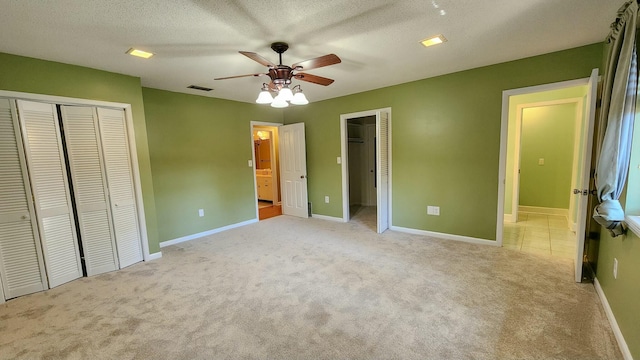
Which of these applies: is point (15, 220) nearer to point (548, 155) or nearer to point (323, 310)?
point (323, 310)

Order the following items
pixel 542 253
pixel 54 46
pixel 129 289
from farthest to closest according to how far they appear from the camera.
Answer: pixel 542 253 < pixel 129 289 < pixel 54 46

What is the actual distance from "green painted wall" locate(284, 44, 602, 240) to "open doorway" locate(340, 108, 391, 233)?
0.48ft

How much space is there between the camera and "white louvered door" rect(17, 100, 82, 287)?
8.41 ft

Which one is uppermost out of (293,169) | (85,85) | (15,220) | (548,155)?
(85,85)

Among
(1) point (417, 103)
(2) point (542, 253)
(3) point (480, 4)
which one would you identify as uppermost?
(3) point (480, 4)

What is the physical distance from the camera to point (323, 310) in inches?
86.4

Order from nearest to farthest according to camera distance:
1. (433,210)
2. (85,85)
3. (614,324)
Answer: (614,324)
(85,85)
(433,210)

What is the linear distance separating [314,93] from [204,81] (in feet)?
5.76

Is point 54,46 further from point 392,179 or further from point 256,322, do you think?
point 392,179

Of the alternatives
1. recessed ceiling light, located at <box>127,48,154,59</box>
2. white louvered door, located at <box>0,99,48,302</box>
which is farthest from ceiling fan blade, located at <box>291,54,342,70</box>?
white louvered door, located at <box>0,99,48,302</box>

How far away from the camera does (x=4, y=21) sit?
1.87m

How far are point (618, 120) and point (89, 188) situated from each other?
4838mm

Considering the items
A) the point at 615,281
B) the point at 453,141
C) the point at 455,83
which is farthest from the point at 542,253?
the point at 455,83

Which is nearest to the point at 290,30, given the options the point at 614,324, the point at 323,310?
the point at 323,310
